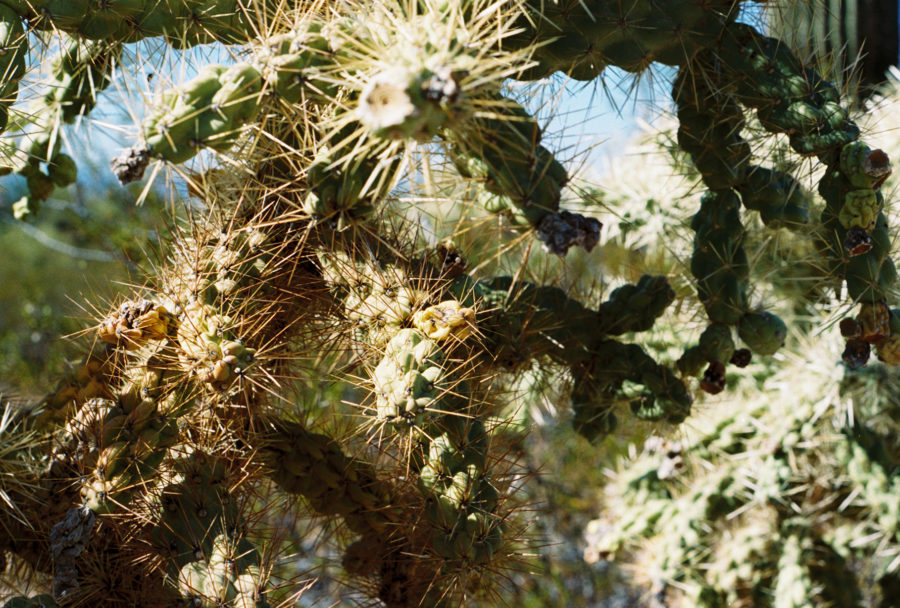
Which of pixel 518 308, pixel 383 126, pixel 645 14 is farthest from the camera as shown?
pixel 518 308

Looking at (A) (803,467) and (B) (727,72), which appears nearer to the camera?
(B) (727,72)

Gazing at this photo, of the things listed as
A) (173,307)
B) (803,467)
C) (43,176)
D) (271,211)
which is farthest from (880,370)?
(43,176)

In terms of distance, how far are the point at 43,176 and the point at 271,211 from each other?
635 mm

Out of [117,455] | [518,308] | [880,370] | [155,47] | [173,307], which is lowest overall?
[117,455]

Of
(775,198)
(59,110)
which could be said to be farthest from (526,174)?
(59,110)

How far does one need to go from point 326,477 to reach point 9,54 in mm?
791

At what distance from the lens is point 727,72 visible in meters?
1.28

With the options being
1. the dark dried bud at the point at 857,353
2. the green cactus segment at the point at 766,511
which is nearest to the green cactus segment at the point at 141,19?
the dark dried bud at the point at 857,353

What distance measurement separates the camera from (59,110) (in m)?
1.41

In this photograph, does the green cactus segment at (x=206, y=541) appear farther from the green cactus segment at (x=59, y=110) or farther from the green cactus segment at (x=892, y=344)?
the green cactus segment at (x=892, y=344)

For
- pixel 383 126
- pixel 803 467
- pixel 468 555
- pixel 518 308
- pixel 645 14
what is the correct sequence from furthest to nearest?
pixel 803 467, pixel 518 308, pixel 645 14, pixel 468 555, pixel 383 126

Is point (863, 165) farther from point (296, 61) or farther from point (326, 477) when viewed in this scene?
point (326, 477)

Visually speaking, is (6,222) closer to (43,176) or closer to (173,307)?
(43,176)

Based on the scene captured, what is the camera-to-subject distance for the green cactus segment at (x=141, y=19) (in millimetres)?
1135
